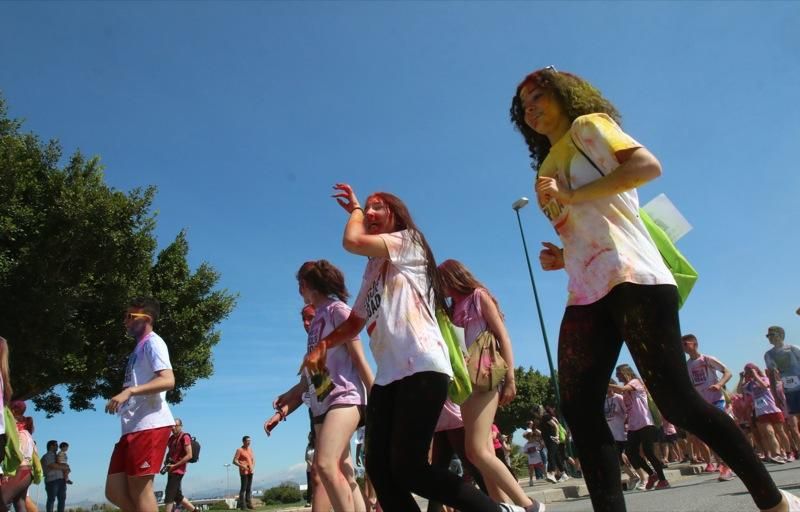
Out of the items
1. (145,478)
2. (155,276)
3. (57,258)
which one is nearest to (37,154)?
(57,258)

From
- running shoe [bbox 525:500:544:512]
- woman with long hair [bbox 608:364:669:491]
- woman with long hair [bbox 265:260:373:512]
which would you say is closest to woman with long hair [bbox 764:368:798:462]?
woman with long hair [bbox 608:364:669:491]

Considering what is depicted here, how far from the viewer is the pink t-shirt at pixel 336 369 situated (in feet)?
13.8

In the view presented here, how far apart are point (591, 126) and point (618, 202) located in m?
0.34

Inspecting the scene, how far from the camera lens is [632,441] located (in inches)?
383

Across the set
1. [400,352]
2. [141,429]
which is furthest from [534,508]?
[141,429]

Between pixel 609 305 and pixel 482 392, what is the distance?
1.97m

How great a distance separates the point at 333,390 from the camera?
419 centimetres

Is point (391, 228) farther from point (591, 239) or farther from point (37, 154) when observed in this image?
point (37, 154)

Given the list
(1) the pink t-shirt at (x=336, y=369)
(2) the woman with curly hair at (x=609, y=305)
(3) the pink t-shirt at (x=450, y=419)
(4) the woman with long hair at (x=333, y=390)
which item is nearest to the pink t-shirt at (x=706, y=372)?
(3) the pink t-shirt at (x=450, y=419)

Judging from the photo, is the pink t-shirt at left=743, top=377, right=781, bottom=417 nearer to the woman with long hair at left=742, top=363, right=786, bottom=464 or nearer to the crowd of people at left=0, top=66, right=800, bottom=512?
the woman with long hair at left=742, top=363, right=786, bottom=464

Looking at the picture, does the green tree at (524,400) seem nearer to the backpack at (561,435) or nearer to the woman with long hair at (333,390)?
the backpack at (561,435)

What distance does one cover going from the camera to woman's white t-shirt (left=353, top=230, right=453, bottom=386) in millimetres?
2895

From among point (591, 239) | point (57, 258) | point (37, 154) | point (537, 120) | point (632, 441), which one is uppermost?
point (37, 154)

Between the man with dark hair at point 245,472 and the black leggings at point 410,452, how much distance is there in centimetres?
1609
